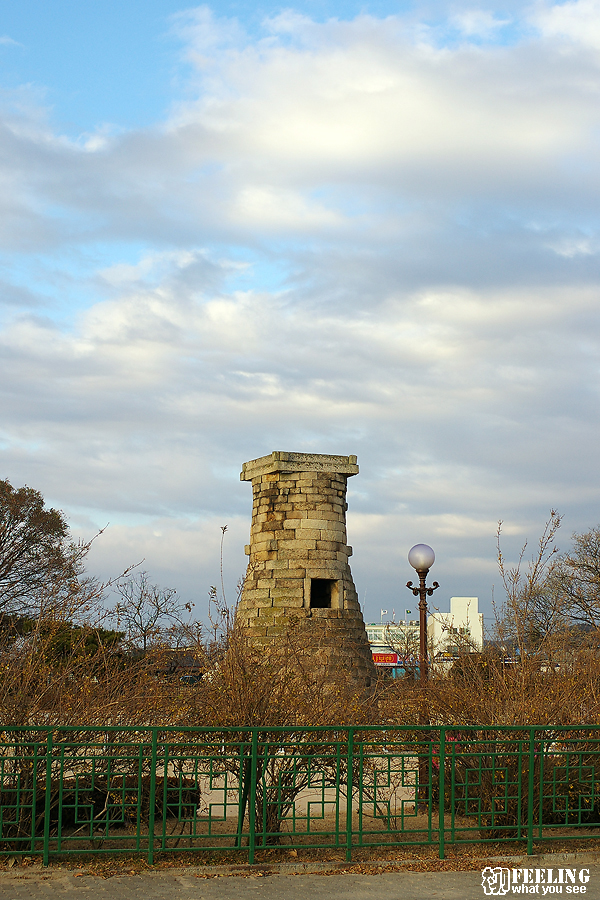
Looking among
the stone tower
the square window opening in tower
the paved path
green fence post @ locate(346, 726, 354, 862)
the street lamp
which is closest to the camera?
the paved path

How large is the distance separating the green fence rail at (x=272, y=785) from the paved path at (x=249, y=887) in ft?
1.01

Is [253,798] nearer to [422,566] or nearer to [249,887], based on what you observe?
[249,887]

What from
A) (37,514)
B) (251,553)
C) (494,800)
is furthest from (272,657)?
(37,514)

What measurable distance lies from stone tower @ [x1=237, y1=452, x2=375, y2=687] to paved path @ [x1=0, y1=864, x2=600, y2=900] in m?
10.2

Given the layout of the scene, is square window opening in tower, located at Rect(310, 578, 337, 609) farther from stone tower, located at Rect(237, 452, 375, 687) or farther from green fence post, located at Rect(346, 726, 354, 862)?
green fence post, located at Rect(346, 726, 354, 862)

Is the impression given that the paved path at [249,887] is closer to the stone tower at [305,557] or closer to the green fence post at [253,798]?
the green fence post at [253,798]

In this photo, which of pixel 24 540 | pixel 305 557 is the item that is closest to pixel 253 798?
pixel 305 557

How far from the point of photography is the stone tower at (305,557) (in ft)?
61.9

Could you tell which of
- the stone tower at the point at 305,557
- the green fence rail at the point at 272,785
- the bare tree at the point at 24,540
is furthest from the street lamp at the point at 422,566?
the bare tree at the point at 24,540

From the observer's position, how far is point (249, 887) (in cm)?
803

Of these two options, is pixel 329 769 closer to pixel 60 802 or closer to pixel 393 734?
pixel 393 734

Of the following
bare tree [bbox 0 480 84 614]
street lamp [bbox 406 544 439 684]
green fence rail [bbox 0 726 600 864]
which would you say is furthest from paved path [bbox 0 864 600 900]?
bare tree [bbox 0 480 84 614]

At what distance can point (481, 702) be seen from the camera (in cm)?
1017

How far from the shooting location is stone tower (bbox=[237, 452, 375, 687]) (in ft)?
61.9
